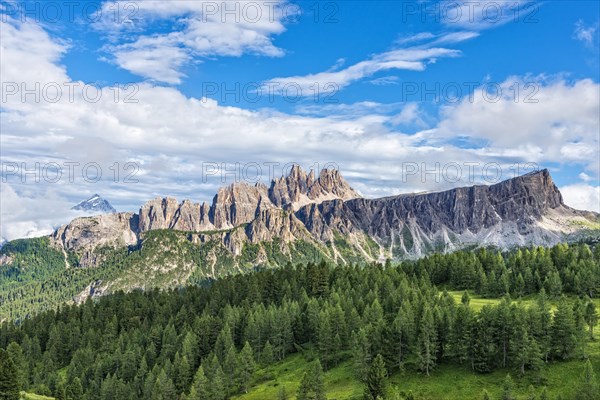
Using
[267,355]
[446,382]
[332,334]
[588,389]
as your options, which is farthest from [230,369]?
[588,389]

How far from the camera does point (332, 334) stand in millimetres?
124062

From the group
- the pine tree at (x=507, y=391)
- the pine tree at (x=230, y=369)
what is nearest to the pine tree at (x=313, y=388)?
the pine tree at (x=230, y=369)

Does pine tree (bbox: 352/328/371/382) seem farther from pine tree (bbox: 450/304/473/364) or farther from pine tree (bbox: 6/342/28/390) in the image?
pine tree (bbox: 6/342/28/390)

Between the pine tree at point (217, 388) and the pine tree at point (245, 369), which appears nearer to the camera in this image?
the pine tree at point (217, 388)

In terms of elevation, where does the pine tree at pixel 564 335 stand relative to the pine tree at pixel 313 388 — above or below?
above

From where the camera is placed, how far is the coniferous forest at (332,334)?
9938cm

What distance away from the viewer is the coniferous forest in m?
99.4

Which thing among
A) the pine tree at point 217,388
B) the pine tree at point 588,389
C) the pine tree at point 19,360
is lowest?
the pine tree at point 19,360

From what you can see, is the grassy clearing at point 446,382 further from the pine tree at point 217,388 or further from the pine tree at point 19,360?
the pine tree at point 19,360

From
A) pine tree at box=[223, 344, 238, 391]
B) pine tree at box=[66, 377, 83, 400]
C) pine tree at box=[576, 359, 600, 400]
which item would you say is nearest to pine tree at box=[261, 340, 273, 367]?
pine tree at box=[223, 344, 238, 391]

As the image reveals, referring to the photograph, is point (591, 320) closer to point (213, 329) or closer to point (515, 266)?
point (515, 266)

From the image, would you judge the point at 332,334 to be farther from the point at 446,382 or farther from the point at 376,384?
the point at 376,384

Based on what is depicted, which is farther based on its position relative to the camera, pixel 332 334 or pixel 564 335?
pixel 332 334

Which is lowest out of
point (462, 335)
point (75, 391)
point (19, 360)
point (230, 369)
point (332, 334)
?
point (19, 360)
